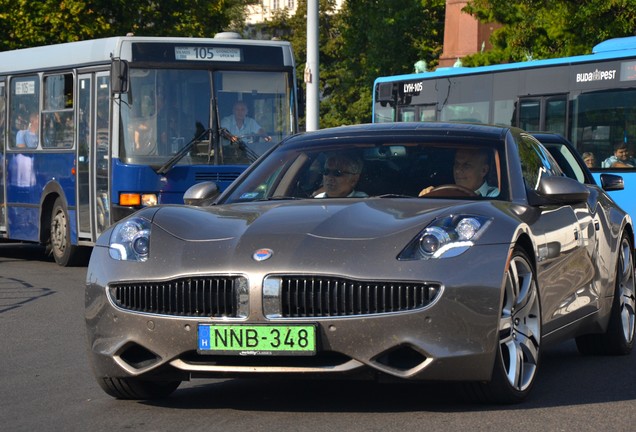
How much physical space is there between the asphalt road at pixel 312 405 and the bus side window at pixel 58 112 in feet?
34.0

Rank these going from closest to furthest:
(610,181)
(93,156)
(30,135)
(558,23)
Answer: (610,181)
(93,156)
(30,135)
(558,23)

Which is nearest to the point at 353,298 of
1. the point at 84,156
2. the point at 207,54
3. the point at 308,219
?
the point at 308,219

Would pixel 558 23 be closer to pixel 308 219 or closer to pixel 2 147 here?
pixel 2 147

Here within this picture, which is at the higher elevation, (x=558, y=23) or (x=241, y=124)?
(x=558, y=23)

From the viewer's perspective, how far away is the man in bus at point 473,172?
7566mm

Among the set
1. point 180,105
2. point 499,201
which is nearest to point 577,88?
point 180,105

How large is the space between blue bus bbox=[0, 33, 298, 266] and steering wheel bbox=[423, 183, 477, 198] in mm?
9886

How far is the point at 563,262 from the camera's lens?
779 centimetres

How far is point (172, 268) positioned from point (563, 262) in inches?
91.8

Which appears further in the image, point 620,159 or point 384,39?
point 384,39

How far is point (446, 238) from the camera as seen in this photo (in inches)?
255

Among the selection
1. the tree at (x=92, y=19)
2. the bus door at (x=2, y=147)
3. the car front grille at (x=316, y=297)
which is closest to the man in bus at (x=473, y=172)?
the car front grille at (x=316, y=297)

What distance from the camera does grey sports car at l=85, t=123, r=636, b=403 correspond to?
6.30m

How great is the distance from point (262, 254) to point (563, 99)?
16.4 m
